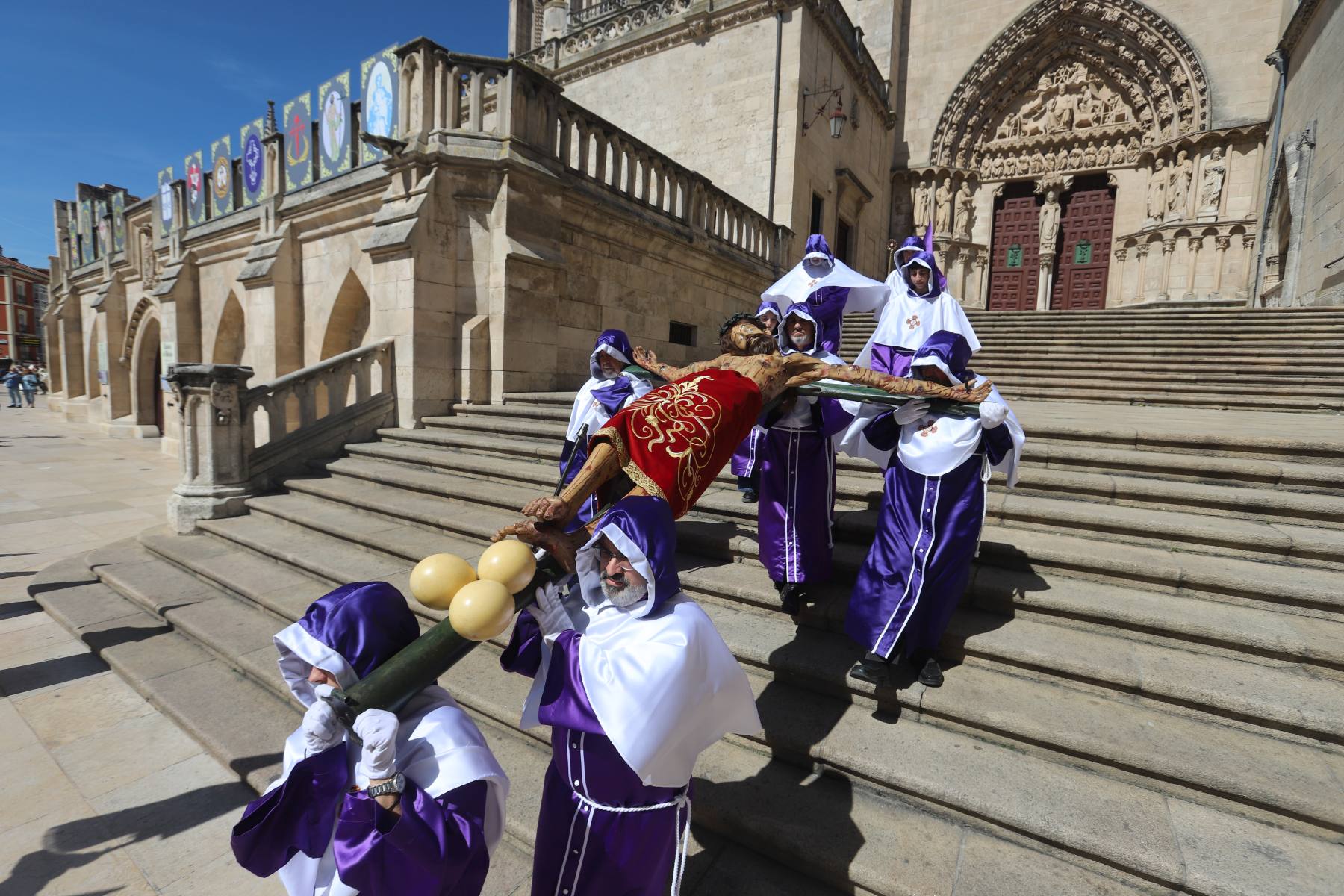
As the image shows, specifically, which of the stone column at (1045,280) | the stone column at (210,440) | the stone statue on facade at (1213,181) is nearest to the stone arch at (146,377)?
the stone column at (210,440)

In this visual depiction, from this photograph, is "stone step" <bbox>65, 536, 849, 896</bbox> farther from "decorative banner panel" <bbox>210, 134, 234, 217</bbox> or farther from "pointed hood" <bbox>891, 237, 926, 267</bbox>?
"decorative banner panel" <bbox>210, 134, 234, 217</bbox>

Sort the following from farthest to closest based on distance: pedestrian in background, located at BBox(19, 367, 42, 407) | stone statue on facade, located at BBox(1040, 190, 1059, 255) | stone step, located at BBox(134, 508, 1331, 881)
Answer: pedestrian in background, located at BBox(19, 367, 42, 407) → stone statue on facade, located at BBox(1040, 190, 1059, 255) → stone step, located at BBox(134, 508, 1331, 881)

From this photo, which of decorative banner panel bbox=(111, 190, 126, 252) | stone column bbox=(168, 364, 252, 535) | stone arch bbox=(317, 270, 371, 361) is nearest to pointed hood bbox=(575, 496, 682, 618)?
stone column bbox=(168, 364, 252, 535)

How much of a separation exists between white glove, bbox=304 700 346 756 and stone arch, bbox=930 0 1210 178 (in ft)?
73.6

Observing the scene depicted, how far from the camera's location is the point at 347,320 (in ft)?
34.3

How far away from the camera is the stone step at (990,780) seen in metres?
2.14

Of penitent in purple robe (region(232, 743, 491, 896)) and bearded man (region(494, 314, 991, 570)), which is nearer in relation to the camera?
penitent in purple robe (region(232, 743, 491, 896))

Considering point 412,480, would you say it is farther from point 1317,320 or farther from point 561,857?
point 1317,320

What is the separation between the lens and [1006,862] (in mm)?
2162

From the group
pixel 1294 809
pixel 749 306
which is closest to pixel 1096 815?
pixel 1294 809

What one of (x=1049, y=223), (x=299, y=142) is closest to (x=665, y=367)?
(x=299, y=142)

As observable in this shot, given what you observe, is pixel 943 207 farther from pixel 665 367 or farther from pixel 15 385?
pixel 15 385

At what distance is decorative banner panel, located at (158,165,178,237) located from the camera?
15180mm

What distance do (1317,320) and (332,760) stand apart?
14019 mm
